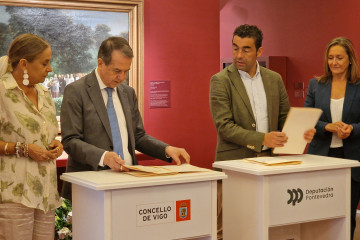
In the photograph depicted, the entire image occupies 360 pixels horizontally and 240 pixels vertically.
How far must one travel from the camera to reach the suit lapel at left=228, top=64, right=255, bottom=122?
3.82 metres

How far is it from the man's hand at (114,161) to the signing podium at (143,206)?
0.15 feet

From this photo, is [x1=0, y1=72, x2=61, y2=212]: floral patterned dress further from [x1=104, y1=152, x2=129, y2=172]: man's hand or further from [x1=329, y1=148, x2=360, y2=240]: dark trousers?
[x1=329, y1=148, x2=360, y2=240]: dark trousers

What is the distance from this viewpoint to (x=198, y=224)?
9.61 ft

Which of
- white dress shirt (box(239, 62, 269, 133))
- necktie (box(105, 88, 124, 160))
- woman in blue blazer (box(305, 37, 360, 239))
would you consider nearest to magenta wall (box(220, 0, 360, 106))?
woman in blue blazer (box(305, 37, 360, 239))

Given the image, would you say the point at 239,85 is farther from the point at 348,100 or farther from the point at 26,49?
the point at 26,49

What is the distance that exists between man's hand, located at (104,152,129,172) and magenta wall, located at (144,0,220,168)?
253 centimetres

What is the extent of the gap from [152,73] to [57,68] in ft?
3.01

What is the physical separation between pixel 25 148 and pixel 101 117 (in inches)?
22.2

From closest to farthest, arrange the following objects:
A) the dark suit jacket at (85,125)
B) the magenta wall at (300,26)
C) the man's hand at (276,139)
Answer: the dark suit jacket at (85,125), the man's hand at (276,139), the magenta wall at (300,26)

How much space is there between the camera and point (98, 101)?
10.4ft

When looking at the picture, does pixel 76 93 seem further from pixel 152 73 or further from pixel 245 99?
pixel 152 73

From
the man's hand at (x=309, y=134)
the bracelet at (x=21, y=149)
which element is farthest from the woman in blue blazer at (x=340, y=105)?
the bracelet at (x=21, y=149)

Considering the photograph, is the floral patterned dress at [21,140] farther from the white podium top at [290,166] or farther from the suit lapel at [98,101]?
the white podium top at [290,166]

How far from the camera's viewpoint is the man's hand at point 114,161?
9.57ft
